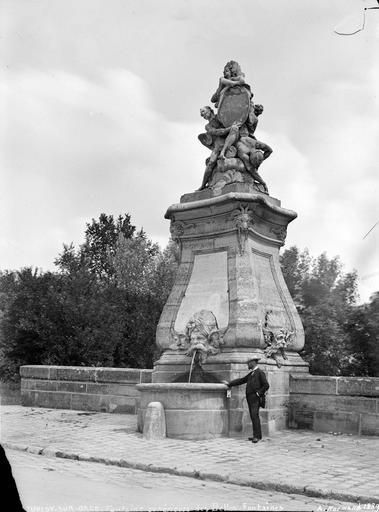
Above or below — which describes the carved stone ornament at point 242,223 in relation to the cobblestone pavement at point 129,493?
above

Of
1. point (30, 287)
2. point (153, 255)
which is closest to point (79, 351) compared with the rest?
point (30, 287)

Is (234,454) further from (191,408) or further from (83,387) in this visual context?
(83,387)

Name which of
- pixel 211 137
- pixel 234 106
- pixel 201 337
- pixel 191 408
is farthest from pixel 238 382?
pixel 234 106

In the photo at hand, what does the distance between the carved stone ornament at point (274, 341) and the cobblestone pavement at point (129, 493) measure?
4582 mm

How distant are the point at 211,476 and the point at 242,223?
5.68m

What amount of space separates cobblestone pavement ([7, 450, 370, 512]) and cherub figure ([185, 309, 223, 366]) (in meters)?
4.01

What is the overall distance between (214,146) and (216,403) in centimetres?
561

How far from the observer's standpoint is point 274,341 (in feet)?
36.5

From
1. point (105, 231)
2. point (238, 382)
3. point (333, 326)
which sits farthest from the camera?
point (105, 231)

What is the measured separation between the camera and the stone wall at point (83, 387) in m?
12.7

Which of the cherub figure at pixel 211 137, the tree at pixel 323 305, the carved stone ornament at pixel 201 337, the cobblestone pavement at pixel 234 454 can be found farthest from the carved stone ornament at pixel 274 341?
the tree at pixel 323 305

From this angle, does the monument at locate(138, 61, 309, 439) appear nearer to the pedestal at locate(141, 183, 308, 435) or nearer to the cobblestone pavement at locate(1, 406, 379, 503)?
the pedestal at locate(141, 183, 308, 435)

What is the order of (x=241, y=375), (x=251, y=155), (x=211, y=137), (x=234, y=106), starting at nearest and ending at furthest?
1. (x=241, y=375)
2. (x=251, y=155)
3. (x=234, y=106)
4. (x=211, y=137)

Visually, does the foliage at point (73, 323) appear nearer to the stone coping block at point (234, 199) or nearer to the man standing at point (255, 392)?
the stone coping block at point (234, 199)
